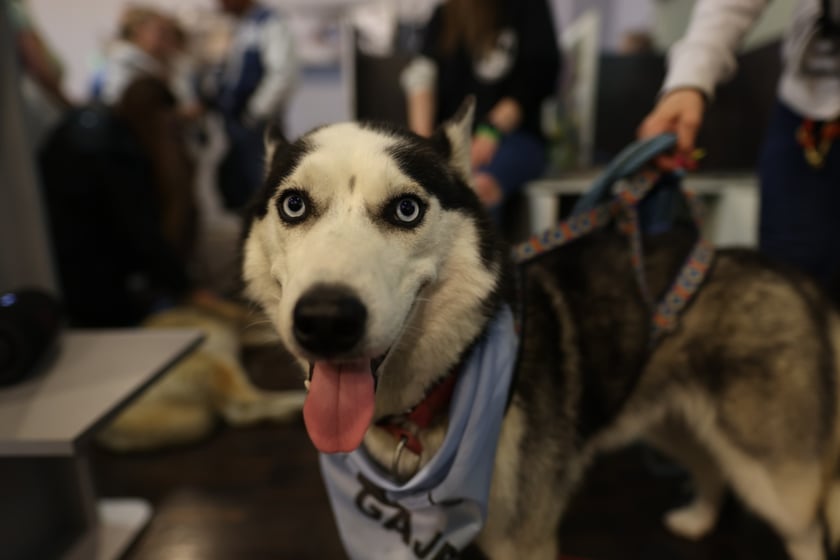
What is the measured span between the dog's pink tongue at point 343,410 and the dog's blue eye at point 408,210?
0.82 feet

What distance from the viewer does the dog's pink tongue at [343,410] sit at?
0.71 m

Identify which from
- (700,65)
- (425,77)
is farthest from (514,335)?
(425,77)

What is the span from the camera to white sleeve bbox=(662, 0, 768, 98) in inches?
43.2

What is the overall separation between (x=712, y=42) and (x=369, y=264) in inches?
39.2

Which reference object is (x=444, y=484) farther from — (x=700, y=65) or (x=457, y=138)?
(x=700, y=65)

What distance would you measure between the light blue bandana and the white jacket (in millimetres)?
726

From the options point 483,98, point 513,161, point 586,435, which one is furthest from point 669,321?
point 483,98

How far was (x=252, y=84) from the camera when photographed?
139 inches

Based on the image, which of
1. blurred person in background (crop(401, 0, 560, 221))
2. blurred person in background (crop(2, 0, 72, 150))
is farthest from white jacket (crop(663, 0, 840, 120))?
blurred person in background (crop(2, 0, 72, 150))

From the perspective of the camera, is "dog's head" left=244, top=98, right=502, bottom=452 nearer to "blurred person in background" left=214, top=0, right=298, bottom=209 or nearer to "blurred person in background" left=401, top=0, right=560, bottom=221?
"blurred person in background" left=401, top=0, right=560, bottom=221

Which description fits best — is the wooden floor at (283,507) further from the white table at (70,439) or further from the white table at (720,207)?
the white table at (720,207)

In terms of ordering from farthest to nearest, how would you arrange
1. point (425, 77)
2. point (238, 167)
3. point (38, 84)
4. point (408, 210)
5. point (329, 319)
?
point (238, 167) < point (38, 84) < point (425, 77) < point (408, 210) < point (329, 319)

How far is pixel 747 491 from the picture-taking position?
1.14 m

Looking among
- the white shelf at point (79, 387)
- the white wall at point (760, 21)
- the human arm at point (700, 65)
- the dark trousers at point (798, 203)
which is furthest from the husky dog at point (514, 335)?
the white wall at point (760, 21)
